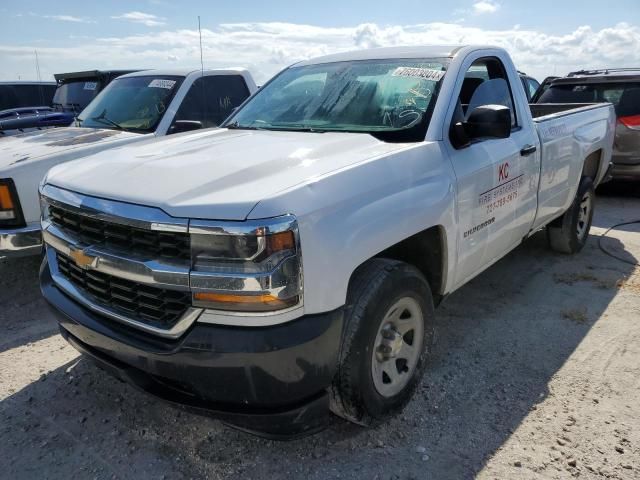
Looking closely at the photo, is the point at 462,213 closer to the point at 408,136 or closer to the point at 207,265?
the point at 408,136

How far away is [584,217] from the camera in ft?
18.3

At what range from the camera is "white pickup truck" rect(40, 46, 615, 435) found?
6.78ft

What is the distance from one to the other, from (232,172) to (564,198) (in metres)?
3.46

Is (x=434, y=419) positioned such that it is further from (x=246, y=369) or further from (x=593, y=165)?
(x=593, y=165)

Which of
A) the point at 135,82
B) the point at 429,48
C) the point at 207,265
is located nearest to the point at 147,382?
the point at 207,265

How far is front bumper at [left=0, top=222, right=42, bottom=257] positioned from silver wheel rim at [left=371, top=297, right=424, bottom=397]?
9.88 feet

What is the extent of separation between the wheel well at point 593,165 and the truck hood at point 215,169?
3.58m

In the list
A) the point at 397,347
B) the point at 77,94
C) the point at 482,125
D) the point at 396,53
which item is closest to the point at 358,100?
the point at 396,53

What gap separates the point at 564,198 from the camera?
187 inches

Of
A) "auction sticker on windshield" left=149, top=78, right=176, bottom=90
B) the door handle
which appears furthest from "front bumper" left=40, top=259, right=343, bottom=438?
"auction sticker on windshield" left=149, top=78, right=176, bottom=90

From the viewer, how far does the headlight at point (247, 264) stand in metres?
2.02

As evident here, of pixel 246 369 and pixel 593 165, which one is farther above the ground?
pixel 593 165

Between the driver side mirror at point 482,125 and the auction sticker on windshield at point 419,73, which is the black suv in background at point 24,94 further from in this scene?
the driver side mirror at point 482,125

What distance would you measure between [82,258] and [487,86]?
9.21ft
